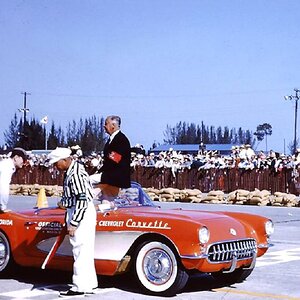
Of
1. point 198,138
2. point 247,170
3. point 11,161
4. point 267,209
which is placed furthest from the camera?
point 198,138

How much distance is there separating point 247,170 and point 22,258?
19760 millimetres

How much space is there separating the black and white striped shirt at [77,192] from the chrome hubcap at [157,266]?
825 mm

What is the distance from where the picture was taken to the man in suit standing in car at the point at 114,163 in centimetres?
870

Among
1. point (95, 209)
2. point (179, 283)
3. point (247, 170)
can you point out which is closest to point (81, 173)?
point (95, 209)

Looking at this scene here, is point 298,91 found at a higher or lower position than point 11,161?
higher

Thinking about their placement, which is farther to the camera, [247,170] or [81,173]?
[247,170]

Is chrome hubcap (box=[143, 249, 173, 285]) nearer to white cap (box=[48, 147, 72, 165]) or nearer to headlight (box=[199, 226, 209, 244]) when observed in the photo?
headlight (box=[199, 226, 209, 244])

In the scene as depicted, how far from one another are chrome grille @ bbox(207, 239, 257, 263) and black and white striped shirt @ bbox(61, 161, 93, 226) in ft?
4.51

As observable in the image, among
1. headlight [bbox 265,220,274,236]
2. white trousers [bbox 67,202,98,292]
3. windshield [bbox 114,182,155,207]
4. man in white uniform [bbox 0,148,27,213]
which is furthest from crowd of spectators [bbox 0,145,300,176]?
white trousers [bbox 67,202,98,292]

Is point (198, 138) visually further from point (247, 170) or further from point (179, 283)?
point (179, 283)

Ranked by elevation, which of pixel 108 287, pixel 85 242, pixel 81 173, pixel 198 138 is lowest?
pixel 108 287

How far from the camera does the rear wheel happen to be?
28.8 feet

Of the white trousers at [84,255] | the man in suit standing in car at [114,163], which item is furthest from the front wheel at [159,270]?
the man in suit standing in car at [114,163]

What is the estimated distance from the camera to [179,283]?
7.47 m
